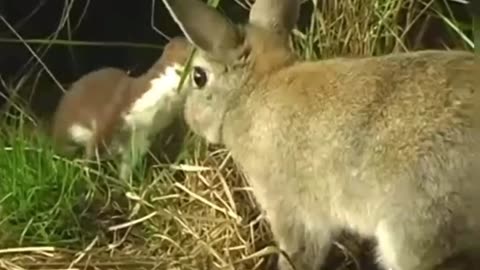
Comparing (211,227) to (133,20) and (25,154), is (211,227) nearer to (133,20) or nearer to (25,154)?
(25,154)

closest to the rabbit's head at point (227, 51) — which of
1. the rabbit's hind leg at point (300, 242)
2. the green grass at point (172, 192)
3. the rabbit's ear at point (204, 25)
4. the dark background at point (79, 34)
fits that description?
the rabbit's ear at point (204, 25)

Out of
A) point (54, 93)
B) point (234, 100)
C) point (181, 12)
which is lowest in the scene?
point (54, 93)

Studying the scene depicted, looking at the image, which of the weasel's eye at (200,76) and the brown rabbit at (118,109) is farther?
the brown rabbit at (118,109)

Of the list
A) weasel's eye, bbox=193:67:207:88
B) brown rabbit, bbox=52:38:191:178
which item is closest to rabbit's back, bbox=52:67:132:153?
brown rabbit, bbox=52:38:191:178

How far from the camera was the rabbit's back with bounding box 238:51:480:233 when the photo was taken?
293 cm

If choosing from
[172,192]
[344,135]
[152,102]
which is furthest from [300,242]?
[152,102]

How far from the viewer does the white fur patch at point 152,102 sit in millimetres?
3852

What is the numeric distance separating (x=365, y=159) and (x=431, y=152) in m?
0.14

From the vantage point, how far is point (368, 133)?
118 inches

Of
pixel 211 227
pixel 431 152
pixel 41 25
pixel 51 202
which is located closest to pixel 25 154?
pixel 51 202

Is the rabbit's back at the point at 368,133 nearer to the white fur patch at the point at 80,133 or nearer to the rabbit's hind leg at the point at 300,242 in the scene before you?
the rabbit's hind leg at the point at 300,242

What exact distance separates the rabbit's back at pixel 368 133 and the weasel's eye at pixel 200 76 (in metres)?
0.14

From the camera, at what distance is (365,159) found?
9.87ft

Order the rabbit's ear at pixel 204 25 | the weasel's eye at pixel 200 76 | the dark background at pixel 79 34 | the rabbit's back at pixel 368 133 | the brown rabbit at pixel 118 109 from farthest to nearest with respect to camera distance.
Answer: the dark background at pixel 79 34, the brown rabbit at pixel 118 109, the weasel's eye at pixel 200 76, the rabbit's ear at pixel 204 25, the rabbit's back at pixel 368 133
